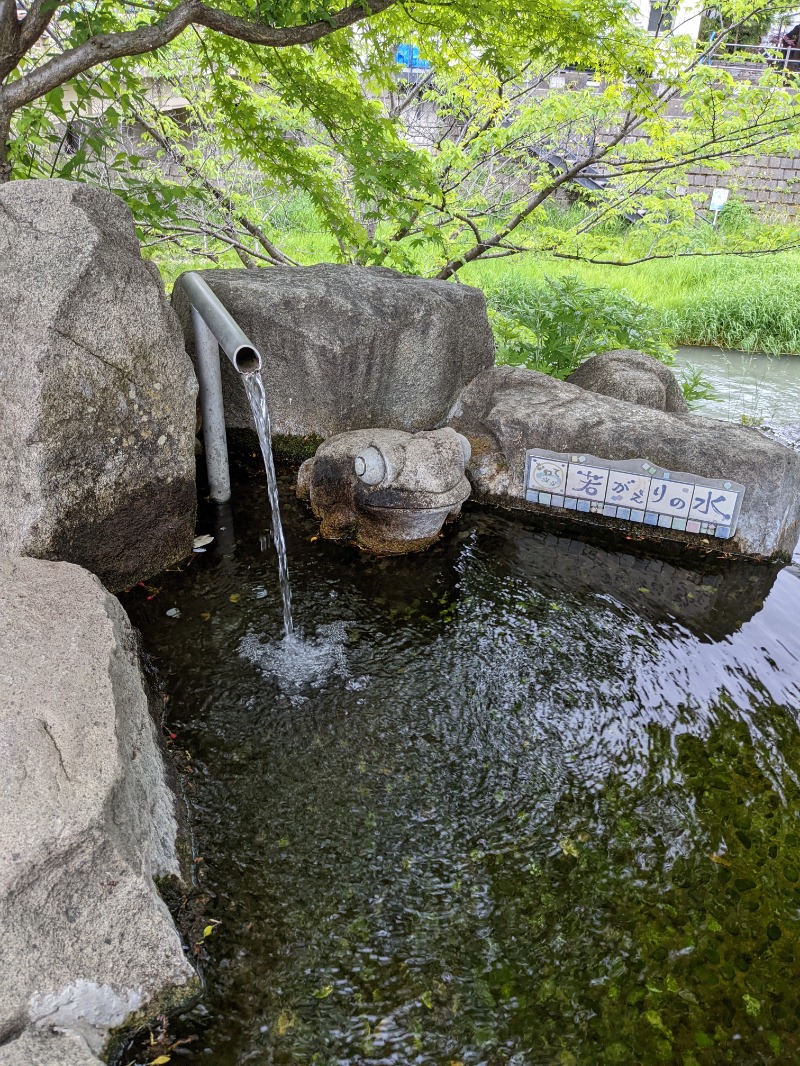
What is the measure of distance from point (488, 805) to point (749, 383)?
27.0 feet

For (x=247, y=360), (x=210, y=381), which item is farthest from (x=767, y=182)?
(x=247, y=360)

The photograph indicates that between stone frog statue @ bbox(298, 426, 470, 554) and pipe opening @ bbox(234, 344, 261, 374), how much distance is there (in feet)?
2.43

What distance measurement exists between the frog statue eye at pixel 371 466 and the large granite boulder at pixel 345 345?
104 cm

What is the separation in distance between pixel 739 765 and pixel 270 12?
4483mm

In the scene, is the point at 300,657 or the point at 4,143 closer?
the point at 300,657

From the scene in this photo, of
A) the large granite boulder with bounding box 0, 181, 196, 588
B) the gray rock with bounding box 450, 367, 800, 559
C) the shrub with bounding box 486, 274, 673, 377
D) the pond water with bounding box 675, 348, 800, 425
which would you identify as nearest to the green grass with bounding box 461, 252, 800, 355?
the pond water with bounding box 675, 348, 800, 425

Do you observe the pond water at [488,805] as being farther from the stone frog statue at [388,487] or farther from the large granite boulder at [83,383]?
the large granite boulder at [83,383]

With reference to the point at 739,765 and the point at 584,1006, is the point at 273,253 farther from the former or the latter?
the point at 584,1006

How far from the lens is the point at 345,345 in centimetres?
507

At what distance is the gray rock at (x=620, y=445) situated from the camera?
447 cm

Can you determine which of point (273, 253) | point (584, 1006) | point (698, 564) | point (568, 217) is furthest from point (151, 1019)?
point (568, 217)

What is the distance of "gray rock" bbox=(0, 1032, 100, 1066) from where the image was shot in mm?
1679

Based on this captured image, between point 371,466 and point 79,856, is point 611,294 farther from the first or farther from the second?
point 79,856

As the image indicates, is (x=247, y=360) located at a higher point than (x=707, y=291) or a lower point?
lower
